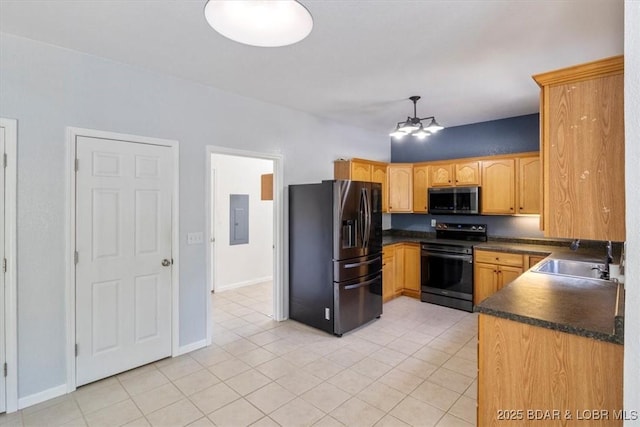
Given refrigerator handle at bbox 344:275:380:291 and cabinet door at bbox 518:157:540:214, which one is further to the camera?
cabinet door at bbox 518:157:540:214

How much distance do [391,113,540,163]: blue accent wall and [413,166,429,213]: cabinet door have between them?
41 cm

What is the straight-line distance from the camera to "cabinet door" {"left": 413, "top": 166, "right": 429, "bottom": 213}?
512cm

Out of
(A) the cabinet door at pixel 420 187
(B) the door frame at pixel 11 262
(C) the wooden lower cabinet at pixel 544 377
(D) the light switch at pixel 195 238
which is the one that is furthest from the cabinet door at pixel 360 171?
(B) the door frame at pixel 11 262

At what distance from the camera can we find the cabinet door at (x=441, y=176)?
4867 mm

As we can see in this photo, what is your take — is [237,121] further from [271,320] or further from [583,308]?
[583,308]

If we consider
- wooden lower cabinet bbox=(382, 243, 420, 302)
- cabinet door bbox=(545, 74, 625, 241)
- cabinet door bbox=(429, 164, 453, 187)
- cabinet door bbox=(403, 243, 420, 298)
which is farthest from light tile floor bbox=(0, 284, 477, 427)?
cabinet door bbox=(429, 164, 453, 187)

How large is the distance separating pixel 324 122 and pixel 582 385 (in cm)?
388

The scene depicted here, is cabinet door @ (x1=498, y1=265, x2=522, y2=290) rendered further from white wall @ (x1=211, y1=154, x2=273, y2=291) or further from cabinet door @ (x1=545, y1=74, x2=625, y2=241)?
white wall @ (x1=211, y1=154, x2=273, y2=291)

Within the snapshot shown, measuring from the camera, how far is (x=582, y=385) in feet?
5.01

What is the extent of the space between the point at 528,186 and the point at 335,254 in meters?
2.74

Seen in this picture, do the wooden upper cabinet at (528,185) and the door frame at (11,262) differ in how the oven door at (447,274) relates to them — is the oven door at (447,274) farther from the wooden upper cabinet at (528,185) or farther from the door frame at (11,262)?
the door frame at (11,262)

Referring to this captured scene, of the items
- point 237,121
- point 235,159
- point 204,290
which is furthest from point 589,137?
point 235,159

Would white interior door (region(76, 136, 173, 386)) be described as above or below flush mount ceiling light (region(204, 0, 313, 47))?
below

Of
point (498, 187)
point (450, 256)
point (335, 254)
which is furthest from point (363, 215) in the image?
point (498, 187)
